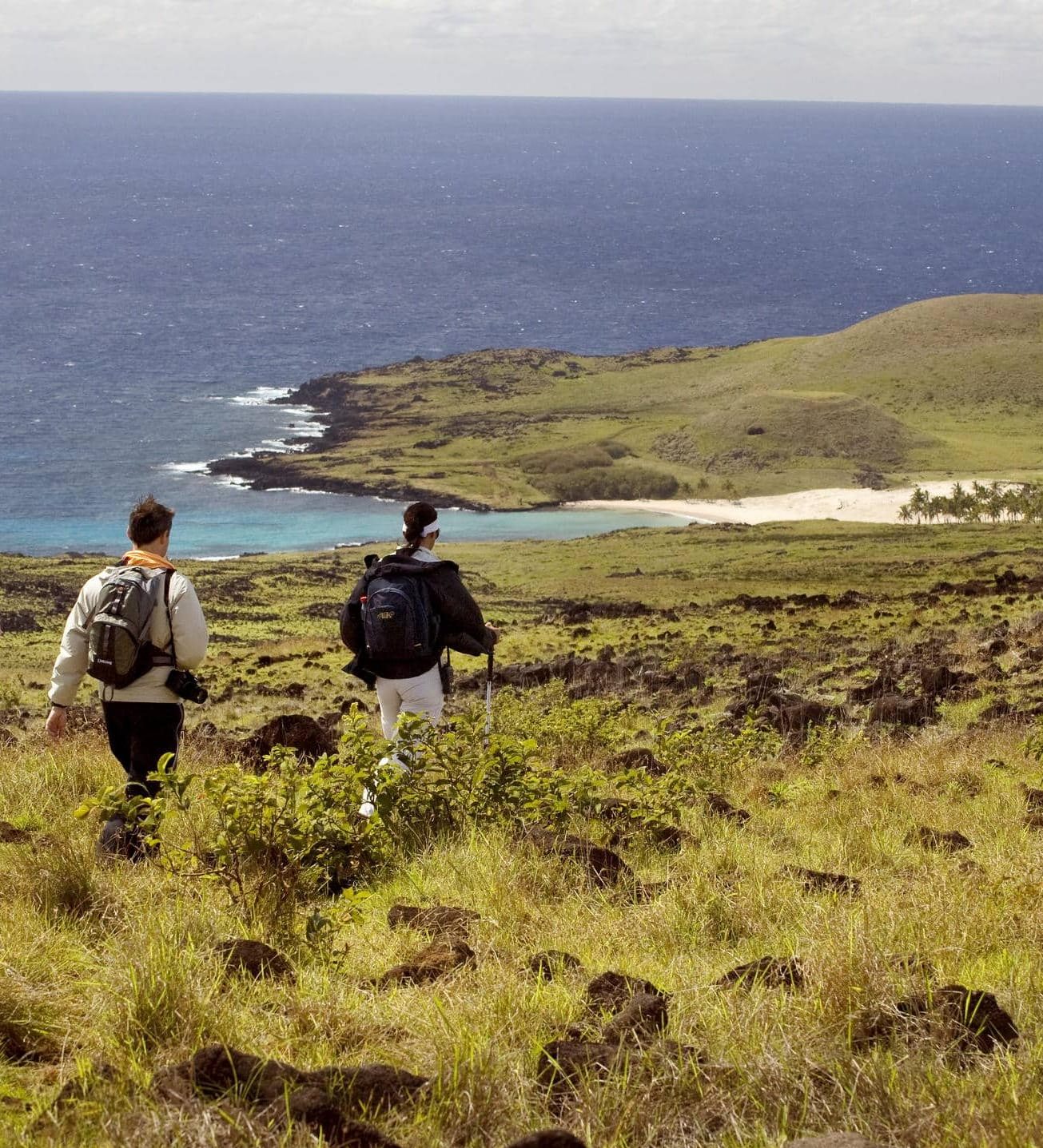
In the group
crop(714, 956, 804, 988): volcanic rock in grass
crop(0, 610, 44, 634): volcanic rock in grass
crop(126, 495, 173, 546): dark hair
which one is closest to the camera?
crop(714, 956, 804, 988): volcanic rock in grass

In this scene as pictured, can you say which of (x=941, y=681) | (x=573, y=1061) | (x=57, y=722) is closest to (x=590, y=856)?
(x=573, y=1061)

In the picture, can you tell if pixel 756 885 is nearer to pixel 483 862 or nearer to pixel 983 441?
pixel 483 862

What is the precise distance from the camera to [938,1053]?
4066 millimetres

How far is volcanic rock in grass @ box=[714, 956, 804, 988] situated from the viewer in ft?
15.8

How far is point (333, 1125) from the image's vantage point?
12.0ft

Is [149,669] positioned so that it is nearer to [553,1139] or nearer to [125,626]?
[125,626]

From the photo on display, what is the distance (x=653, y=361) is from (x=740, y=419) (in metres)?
30.5

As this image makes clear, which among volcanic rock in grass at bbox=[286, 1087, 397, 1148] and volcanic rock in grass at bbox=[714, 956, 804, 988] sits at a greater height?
volcanic rock in grass at bbox=[286, 1087, 397, 1148]

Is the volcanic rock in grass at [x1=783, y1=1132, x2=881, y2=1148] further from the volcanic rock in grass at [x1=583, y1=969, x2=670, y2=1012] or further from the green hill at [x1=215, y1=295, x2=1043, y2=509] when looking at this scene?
the green hill at [x1=215, y1=295, x2=1043, y2=509]

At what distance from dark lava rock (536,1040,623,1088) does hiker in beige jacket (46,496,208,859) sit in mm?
3610

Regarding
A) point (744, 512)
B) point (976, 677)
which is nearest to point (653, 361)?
point (744, 512)

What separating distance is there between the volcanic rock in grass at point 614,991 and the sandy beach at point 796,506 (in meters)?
73.2

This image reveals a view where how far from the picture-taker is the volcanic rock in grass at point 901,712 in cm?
1502

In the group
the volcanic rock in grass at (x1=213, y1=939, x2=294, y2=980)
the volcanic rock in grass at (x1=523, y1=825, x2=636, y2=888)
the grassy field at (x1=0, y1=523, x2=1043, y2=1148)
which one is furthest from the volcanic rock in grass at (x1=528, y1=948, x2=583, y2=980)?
the volcanic rock in grass at (x1=523, y1=825, x2=636, y2=888)
